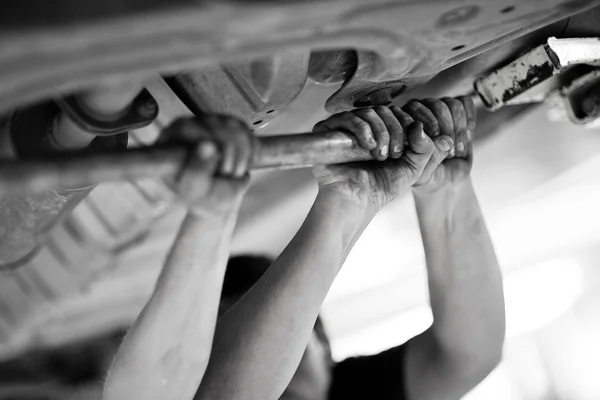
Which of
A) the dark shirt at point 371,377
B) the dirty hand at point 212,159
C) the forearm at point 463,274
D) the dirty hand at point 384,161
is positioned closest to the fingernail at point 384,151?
the dirty hand at point 384,161

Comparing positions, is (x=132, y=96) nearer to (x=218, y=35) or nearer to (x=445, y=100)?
(x=218, y=35)

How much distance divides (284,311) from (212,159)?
1.13 ft

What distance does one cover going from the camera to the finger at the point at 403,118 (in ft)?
2.26

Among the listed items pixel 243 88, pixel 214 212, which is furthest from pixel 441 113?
pixel 214 212

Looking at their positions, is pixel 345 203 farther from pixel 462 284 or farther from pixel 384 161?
pixel 462 284

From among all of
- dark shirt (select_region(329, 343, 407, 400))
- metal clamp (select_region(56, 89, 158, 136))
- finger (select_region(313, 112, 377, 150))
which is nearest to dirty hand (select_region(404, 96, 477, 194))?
finger (select_region(313, 112, 377, 150))

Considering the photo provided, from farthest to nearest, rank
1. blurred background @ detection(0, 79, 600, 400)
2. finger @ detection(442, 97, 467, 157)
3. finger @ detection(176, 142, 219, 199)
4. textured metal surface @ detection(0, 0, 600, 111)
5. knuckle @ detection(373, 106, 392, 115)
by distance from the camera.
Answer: blurred background @ detection(0, 79, 600, 400), finger @ detection(442, 97, 467, 157), knuckle @ detection(373, 106, 392, 115), finger @ detection(176, 142, 219, 199), textured metal surface @ detection(0, 0, 600, 111)

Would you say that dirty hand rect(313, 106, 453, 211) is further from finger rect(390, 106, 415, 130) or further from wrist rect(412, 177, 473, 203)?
wrist rect(412, 177, 473, 203)

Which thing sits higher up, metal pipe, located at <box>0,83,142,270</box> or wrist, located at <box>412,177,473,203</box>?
metal pipe, located at <box>0,83,142,270</box>

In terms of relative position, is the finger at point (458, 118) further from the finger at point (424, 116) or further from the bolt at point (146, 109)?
the bolt at point (146, 109)

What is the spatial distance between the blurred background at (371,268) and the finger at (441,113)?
5.4 inches

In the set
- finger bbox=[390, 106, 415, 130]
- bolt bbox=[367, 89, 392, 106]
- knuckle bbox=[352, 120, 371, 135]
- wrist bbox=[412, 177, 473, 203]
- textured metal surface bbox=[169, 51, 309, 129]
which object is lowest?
wrist bbox=[412, 177, 473, 203]

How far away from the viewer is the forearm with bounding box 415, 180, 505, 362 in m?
0.98

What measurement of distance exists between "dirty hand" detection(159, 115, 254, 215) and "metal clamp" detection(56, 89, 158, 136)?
0.06 meters
